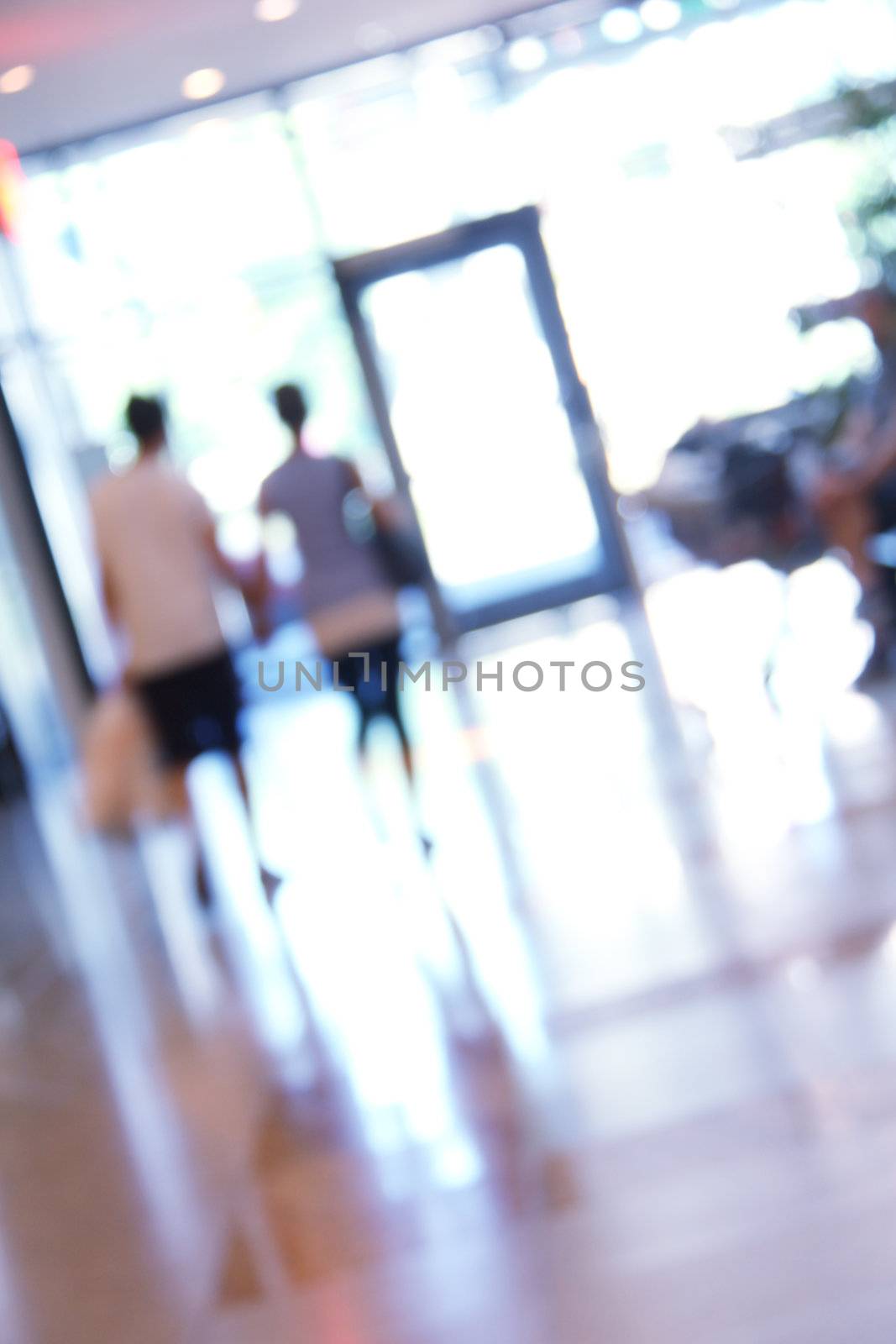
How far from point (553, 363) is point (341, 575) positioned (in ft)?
18.3

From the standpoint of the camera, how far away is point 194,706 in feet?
14.6

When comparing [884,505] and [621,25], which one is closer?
[884,505]

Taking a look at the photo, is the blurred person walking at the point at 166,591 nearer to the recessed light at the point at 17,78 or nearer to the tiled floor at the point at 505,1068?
the tiled floor at the point at 505,1068

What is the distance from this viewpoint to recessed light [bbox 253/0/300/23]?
734 cm

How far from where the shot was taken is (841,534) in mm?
5211

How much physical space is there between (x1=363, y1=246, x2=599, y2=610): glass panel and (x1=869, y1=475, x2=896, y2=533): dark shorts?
4.26 m

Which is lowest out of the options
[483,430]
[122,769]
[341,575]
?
[122,769]

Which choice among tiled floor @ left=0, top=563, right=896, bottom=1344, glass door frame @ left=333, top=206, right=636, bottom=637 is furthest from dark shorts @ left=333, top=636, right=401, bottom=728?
glass door frame @ left=333, top=206, right=636, bottom=637

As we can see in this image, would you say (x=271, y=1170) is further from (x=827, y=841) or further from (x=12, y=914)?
(x=12, y=914)

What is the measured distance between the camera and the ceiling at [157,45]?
22.3 ft

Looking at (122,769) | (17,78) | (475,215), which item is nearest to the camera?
(122,769)

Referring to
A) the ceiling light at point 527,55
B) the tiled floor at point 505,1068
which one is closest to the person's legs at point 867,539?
the tiled floor at point 505,1068

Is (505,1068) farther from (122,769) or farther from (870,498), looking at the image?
(870,498)

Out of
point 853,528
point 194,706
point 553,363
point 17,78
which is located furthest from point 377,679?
point 553,363
